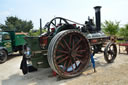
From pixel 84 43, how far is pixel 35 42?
1.79 m

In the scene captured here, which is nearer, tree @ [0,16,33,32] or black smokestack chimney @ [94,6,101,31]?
black smokestack chimney @ [94,6,101,31]

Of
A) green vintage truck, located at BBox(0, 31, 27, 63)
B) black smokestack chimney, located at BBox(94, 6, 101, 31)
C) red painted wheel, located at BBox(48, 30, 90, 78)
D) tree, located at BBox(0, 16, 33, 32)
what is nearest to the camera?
red painted wheel, located at BBox(48, 30, 90, 78)

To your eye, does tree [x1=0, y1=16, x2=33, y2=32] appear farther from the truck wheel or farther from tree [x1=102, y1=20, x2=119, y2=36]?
the truck wheel

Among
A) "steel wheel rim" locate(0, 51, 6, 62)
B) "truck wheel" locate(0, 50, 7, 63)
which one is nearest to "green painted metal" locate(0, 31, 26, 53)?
"truck wheel" locate(0, 50, 7, 63)

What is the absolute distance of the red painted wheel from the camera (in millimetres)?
3439

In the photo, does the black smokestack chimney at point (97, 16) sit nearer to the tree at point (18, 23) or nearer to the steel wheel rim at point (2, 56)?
the steel wheel rim at point (2, 56)

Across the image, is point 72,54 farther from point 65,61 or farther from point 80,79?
point 80,79

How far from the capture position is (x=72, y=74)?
384cm

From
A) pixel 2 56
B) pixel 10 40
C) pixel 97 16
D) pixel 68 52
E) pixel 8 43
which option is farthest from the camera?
pixel 10 40

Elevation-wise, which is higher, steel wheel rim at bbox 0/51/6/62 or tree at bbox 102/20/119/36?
tree at bbox 102/20/119/36

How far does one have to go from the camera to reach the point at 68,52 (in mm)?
3932

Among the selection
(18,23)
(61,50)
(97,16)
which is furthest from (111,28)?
(18,23)

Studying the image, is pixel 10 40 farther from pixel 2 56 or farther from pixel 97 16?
pixel 97 16

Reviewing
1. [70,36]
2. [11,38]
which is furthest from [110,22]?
[70,36]
